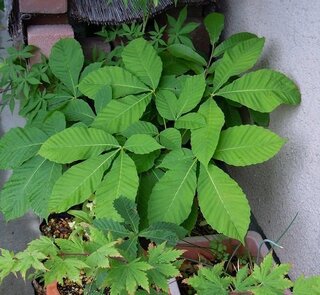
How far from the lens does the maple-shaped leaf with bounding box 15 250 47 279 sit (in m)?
1.12

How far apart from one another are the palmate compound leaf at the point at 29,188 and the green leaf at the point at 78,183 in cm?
12

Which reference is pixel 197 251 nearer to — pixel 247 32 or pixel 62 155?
pixel 62 155

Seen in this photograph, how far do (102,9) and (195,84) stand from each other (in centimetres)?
66

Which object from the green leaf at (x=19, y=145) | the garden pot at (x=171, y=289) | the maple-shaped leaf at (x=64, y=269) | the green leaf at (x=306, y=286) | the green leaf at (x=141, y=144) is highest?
the green leaf at (x=306, y=286)

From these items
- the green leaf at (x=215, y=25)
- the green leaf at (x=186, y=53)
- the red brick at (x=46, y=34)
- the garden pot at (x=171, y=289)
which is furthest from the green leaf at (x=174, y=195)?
the red brick at (x=46, y=34)

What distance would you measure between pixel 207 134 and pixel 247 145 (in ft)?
0.45

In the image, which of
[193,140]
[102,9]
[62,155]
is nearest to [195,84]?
[193,140]

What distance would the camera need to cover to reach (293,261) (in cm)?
177

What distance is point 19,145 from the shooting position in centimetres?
175

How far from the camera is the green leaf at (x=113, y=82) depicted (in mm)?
1774

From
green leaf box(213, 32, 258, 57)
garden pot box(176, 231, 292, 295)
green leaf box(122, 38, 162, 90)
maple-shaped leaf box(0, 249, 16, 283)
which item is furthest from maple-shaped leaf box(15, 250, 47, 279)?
green leaf box(213, 32, 258, 57)

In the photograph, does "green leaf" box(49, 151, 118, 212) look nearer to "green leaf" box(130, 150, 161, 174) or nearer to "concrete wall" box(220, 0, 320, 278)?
"green leaf" box(130, 150, 161, 174)

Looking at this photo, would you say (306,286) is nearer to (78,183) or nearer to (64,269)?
(64,269)

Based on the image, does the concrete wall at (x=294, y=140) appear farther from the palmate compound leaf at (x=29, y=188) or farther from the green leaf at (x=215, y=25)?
the palmate compound leaf at (x=29, y=188)
